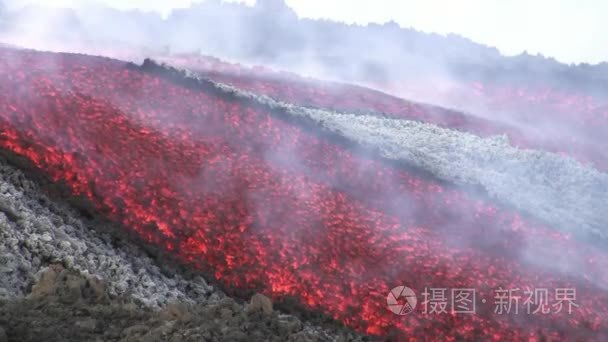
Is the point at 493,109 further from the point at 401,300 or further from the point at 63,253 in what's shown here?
the point at 63,253

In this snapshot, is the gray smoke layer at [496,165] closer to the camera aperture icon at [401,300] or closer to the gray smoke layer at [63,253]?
the camera aperture icon at [401,300]

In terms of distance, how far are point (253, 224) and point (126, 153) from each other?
2.29 metres

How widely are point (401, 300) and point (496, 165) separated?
683 centimetres

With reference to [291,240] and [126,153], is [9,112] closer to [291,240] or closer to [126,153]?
[126,153]

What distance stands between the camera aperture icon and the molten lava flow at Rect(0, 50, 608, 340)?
93mm

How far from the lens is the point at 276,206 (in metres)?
11.4

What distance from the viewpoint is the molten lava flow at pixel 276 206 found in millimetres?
10203

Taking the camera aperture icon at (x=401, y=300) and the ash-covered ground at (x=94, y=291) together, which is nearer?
the ash-covered ground at (x=94, y=291)

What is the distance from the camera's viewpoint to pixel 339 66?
95.5ft

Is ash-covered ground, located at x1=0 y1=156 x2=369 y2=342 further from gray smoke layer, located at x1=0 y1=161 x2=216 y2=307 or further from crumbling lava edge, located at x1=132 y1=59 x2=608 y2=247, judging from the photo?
crumbling lava edge, located at x1=132 y1=59 x2=608 y2=247

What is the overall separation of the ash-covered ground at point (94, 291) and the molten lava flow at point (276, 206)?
42 centimetres

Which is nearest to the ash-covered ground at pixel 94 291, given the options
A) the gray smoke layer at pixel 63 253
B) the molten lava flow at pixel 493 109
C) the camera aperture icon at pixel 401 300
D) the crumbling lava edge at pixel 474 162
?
the gray smoke layer at pixel 63 253

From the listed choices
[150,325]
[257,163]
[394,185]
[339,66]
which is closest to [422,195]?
[394,185]

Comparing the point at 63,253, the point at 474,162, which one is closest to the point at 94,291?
the point at 63,253
